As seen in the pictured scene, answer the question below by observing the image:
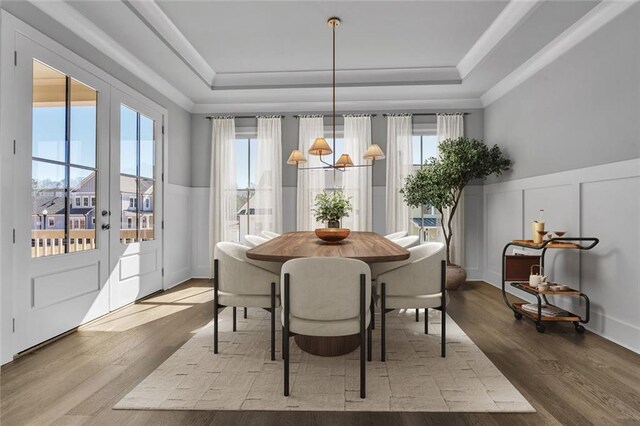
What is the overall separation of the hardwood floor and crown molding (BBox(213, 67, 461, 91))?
3.18 m

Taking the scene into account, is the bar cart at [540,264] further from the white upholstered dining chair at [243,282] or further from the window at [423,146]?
the white upholstered dining chair at [243,282]

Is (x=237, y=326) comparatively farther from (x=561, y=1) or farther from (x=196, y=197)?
(x=561, y=1)

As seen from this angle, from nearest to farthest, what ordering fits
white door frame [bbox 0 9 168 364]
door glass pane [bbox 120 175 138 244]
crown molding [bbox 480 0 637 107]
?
white door frame [bbox 0 9 168 364]
crown molding [bbox 480 0 637 107]
door glass pane [bbox 120 175 138 244]

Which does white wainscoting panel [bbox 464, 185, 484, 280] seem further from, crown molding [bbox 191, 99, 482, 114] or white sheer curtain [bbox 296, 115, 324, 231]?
white sheer curtain [bbox 296, 115, 324, 231]

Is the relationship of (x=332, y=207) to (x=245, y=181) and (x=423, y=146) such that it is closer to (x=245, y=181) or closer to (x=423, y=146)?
(x=245, y=181)

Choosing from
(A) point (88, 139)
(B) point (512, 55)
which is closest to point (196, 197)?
(A) point (88, 139)

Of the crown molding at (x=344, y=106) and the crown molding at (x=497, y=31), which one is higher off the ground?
the crown molding at (x=497, y=31)

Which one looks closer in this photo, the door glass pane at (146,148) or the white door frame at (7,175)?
the white door frame at (7,175)

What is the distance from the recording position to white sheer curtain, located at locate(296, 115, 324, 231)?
5.39m

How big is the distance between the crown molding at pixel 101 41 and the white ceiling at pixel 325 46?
22 millimetres

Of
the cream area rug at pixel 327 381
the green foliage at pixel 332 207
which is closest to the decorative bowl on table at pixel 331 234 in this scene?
the green foliage at pixel 332 207

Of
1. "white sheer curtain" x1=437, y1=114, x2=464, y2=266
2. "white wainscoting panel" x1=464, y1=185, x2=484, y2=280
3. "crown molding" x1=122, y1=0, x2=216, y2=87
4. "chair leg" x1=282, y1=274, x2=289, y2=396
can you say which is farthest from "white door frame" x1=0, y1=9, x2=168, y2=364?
"white wainscoting panel" x1=464, y1=185, x2=484, y2=280

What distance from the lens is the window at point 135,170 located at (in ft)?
12.8

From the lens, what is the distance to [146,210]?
172 inches
